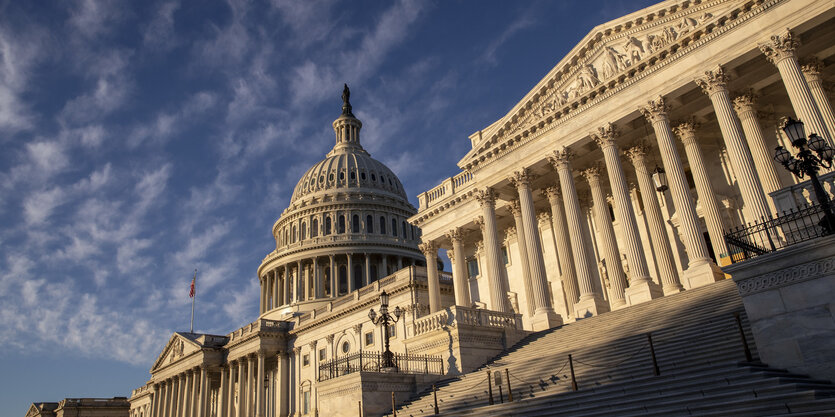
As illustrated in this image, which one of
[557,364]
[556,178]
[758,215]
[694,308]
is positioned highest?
[556,178]

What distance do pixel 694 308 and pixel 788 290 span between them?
26.4ft

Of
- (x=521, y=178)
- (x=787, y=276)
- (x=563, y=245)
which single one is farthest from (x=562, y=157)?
(x=787, y=276)

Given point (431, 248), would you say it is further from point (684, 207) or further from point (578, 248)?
point (684, 207)

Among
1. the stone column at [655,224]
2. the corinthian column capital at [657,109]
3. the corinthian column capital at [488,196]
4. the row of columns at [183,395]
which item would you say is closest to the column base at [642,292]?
the stone column at [655,224]

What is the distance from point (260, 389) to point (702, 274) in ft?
169

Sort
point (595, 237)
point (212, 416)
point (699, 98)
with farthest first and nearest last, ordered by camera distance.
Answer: point (212, 416) < point (595, 237) < point (699, 98)

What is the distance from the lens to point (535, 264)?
31.0 m

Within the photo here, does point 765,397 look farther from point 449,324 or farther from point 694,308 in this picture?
point 449,324

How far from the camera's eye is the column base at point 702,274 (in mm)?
23884

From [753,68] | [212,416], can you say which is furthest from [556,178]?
[212,416]

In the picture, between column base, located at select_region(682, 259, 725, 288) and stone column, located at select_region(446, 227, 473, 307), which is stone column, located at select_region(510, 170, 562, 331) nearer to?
column base, located at select_region(682, 259, 725, 288)

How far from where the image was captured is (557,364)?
2048cm

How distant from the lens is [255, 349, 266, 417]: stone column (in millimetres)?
62306

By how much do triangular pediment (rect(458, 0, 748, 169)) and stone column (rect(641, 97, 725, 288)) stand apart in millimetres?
2668
